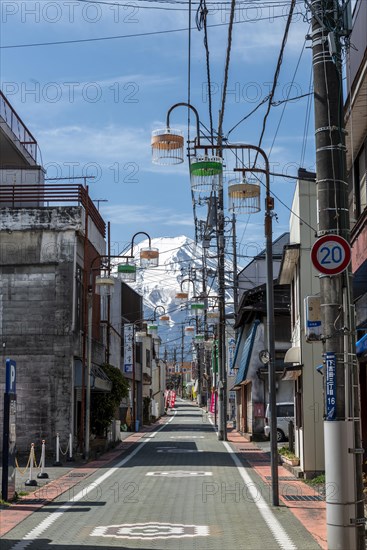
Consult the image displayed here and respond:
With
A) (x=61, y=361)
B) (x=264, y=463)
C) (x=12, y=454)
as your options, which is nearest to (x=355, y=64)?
(x=12, y=454)

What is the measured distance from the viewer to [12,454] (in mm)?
17172

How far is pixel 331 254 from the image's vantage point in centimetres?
1031

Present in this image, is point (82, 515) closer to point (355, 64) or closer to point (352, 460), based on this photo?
point (352, 460)

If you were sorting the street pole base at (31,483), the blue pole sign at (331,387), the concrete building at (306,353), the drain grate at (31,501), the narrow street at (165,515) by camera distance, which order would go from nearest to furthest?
the blue pole sign at (331,387) < the narrow street at (165,515) < the drain grate at (31,501) < the street pole base at (31,483) < the concrete building at (306,353)

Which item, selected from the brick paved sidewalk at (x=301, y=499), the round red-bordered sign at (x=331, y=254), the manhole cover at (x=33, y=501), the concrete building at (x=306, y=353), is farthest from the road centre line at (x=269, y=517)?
the manhole cover at (x=33, y=501)

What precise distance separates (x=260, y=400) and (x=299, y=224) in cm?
1993

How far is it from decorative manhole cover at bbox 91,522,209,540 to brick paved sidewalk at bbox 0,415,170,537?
1.63 m

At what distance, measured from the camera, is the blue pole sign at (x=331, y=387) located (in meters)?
10.2

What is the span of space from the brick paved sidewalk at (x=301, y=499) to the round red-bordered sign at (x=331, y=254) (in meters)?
4.04

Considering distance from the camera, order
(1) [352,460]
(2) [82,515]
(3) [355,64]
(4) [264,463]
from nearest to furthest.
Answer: (1) [352,460] < (2) [82,515] < (3) [355,64] < (4) [264,463]

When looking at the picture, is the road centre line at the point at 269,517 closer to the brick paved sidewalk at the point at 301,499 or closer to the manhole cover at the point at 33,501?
the brick paved sidewalk at the point at 301,499

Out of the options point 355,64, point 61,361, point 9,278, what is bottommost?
point 61,361

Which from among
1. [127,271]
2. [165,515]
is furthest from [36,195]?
[165,515]

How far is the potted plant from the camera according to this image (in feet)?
79.8
